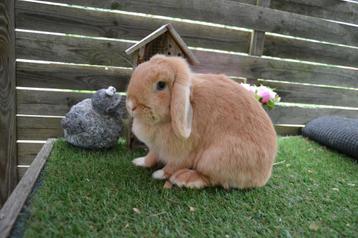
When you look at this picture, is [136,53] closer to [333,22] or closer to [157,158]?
[157,158]

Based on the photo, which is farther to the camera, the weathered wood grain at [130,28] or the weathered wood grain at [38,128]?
the weathered wood grain at [38,128]

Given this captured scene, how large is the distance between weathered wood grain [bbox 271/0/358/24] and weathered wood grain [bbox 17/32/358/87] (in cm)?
45

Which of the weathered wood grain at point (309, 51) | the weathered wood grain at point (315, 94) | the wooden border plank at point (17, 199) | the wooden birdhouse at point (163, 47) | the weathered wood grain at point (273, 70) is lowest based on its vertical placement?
the wooden border plank at point (17, 199)

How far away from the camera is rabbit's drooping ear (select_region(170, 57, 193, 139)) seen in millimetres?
1171

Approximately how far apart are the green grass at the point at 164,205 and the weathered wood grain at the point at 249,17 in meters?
1.07

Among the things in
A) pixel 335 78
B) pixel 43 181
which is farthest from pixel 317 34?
pixel 43 181

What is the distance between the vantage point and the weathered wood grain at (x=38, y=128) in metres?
1.99

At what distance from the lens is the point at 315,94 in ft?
9.16

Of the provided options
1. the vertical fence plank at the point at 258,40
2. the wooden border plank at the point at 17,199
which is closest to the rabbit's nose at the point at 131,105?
the wooden border plank at the point at 17,199

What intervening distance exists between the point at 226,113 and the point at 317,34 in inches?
73.0

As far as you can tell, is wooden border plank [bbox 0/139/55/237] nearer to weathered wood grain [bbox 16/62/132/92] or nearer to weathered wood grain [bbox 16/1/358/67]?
weathered wood grain [bbox 16/62/132/92]

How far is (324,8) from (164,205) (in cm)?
240

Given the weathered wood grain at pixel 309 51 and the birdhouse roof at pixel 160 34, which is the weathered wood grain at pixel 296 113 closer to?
the weathered wood grain at pixel 309 51

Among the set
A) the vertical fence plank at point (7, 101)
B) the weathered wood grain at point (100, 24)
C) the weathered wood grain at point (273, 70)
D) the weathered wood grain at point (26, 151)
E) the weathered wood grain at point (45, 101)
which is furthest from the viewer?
the weathered wood grain at point (273, 70)
